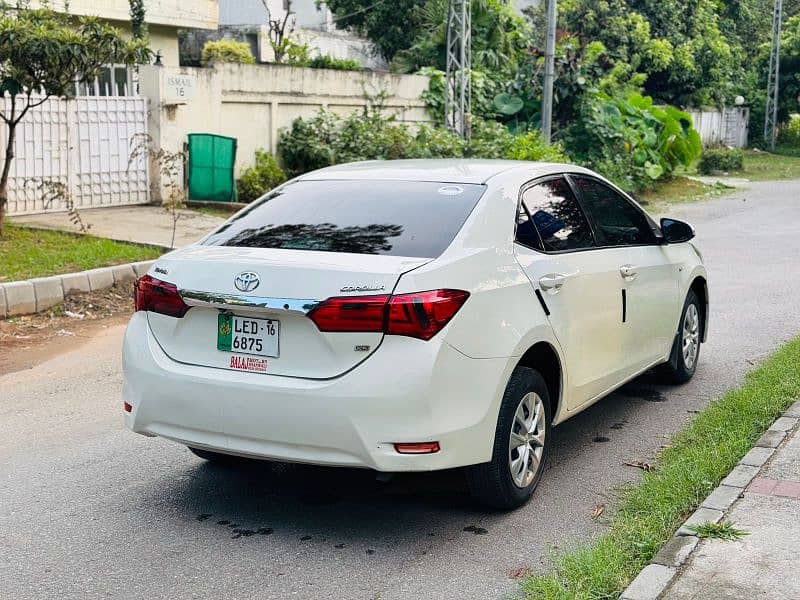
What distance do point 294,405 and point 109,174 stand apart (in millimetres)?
13297

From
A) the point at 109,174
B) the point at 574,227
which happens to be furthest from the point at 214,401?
the point at 109,174

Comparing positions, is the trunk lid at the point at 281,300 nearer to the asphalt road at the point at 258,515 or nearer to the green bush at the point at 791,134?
the asphalt road at the point at 258,515

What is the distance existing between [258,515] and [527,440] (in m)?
1.30

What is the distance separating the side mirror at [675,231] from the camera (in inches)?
269

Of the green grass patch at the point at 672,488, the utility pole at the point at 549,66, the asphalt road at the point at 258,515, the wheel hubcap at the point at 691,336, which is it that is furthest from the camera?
the utility pole at the point at 549,66

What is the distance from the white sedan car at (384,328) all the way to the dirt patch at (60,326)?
12.2 ft

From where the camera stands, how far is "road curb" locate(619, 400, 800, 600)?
13.0 ft

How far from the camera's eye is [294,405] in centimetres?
441

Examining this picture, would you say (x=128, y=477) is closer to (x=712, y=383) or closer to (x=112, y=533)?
(x=112, y=533)

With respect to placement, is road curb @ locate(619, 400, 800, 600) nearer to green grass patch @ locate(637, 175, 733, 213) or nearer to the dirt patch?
the dirt patch

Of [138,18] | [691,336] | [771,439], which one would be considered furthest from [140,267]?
[138,18]

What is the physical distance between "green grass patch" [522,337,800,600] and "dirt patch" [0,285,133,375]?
5.00 meters

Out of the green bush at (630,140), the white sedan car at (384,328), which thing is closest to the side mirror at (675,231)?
the white sedan car at (384,328)

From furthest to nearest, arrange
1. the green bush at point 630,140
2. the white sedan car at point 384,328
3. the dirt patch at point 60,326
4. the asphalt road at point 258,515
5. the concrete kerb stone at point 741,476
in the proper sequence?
the green bush at point 630,140 → the dirt patch at point 60,326 → the concrete kerb stone at point 741,476 → the white sedan car at point 384,328 → the asphalt road at point 258,515
